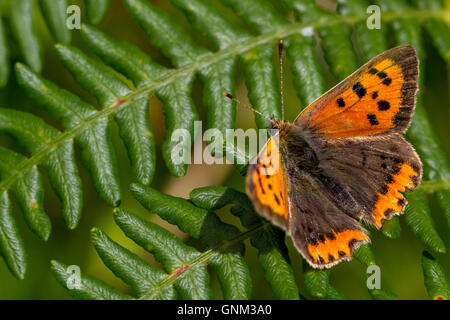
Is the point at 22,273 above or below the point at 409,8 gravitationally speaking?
below

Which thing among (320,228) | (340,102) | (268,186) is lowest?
(320,228)

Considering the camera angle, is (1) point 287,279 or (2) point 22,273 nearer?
(1) point 287,279

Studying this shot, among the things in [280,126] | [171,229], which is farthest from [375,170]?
[171,229]

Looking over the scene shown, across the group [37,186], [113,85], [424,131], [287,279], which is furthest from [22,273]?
[424,131]

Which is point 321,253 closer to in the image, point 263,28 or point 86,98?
point 263,28

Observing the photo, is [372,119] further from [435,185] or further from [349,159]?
[435,185]

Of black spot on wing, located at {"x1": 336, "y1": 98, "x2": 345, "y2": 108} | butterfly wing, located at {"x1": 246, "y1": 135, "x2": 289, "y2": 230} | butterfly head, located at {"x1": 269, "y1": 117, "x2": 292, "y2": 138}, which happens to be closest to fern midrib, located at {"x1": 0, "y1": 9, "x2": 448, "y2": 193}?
butterfly head, located at {"x1": 269, "y1": 117, "x2": 292, "y2": 138}

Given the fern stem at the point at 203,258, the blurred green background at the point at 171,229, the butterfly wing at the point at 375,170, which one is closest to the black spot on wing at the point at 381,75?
the butterfly wing at the point at 375,170
